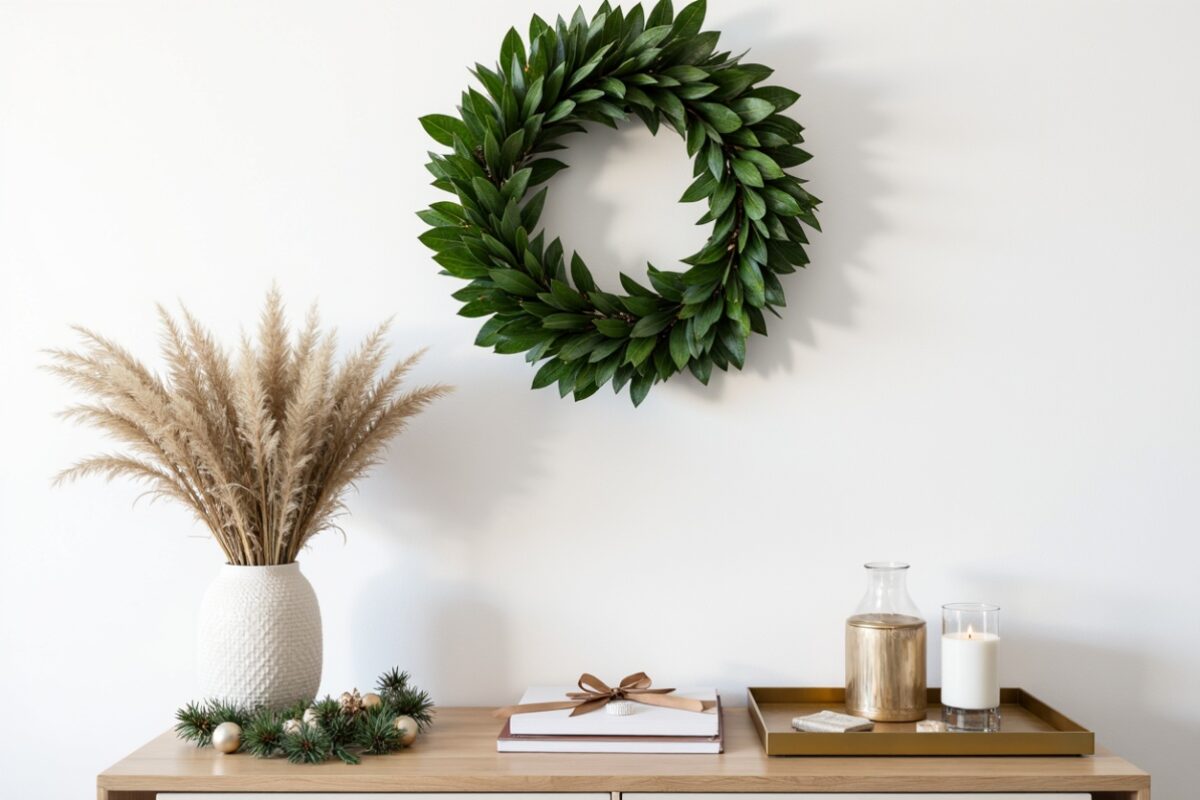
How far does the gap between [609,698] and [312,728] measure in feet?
1.28

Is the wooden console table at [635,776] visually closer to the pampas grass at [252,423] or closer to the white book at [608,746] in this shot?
the white book at [608,746]

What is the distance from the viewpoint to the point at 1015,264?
61.7 inches

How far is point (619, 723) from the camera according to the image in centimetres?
132

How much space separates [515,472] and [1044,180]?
919 millimetres

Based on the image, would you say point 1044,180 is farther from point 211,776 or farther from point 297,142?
point 211,776

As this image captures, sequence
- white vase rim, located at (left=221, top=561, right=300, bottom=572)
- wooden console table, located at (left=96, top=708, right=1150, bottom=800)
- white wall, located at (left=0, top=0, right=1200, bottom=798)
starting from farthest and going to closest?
white wall, located at (left=0, top=0, right=1200, bottom=798), white vase rim, located at (left=221, top=561, right=300, bottom=572), wooden console table, located at (left=96, top=708, right=1150, bottom=800)

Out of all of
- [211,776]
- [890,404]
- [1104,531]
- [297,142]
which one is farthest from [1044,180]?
[211,776]

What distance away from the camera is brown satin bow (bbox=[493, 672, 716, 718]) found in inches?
54.0

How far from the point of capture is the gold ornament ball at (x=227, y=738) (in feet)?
4.23

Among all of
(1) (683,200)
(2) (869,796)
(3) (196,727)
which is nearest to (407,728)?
(3) (196,727)

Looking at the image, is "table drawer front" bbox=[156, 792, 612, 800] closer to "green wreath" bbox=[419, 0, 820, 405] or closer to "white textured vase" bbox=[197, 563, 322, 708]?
"white textured vase" bbox=[197, 563, 322, 708]

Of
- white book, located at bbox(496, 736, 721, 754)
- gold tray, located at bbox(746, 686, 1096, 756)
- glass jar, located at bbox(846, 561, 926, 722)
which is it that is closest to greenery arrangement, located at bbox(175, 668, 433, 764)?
white book, located at bbox(496, 736, 721, 754)

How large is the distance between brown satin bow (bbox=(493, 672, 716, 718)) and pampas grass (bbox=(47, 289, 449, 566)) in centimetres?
40

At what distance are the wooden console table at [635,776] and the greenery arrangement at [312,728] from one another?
0.02m
